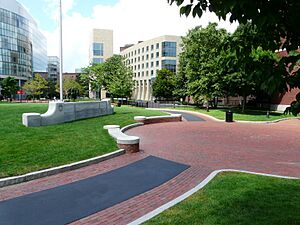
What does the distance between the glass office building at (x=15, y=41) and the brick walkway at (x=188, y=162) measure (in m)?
83.6

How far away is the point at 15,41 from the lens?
302 feet

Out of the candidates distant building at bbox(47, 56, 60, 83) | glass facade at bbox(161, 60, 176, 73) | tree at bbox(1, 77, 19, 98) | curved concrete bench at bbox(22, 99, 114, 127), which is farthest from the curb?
distant building at bbox(47, 56, 60, 83)

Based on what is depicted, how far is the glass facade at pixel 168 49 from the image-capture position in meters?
92.4

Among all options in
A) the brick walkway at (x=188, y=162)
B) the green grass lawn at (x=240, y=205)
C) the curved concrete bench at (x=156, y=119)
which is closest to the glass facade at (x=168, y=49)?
the curved concrete bench at (x=156, y=119)

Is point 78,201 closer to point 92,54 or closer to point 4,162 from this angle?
point 4,162

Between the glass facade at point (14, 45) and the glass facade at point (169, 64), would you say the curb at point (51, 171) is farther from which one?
the glass facade at point (14, 45)

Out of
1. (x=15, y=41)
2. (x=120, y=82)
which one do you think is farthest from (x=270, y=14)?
(x=15, y=41)

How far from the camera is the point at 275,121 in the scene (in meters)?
29.4

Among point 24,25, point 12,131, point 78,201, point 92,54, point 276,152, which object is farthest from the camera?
point 92,54

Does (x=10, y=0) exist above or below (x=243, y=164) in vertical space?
above

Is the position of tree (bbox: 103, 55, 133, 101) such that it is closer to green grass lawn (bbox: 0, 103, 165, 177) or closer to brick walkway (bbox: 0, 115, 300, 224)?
brick walkway (bbox: 0, 115, 300, 224)

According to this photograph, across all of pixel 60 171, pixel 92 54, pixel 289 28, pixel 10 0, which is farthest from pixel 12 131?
pixel 92 54

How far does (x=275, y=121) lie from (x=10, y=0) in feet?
279

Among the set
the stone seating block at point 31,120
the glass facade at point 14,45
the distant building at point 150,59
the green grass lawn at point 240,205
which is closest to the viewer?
the green grass lawn at point 240,205
